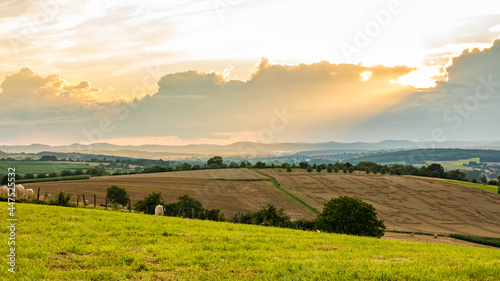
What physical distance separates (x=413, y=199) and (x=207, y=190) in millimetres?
70330

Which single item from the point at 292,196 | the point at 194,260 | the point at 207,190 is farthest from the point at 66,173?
the point at 194,260

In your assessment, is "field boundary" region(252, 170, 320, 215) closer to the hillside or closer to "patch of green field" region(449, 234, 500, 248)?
the hillside

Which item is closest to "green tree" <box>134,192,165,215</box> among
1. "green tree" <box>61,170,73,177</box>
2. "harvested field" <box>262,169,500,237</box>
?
"harvested field" <box>262,169,500,237</box>

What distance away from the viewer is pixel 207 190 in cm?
11206

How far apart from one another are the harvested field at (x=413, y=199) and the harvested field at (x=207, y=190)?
977cm

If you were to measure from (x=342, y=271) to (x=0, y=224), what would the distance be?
55.0 feet

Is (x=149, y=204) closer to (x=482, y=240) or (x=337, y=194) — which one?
(x=337, y=194)

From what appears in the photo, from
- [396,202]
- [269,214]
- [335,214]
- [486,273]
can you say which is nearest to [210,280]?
[486,273]

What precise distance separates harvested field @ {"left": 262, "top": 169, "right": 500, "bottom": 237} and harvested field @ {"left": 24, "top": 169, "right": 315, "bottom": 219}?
9765mm

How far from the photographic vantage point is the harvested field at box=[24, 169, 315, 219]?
90188 mm

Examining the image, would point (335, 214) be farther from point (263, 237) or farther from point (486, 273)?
point (486, 273)

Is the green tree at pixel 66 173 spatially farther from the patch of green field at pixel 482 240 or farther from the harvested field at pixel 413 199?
the patch of green field at pixel 482 240

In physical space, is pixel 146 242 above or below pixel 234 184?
above

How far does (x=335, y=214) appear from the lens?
1658 inches
